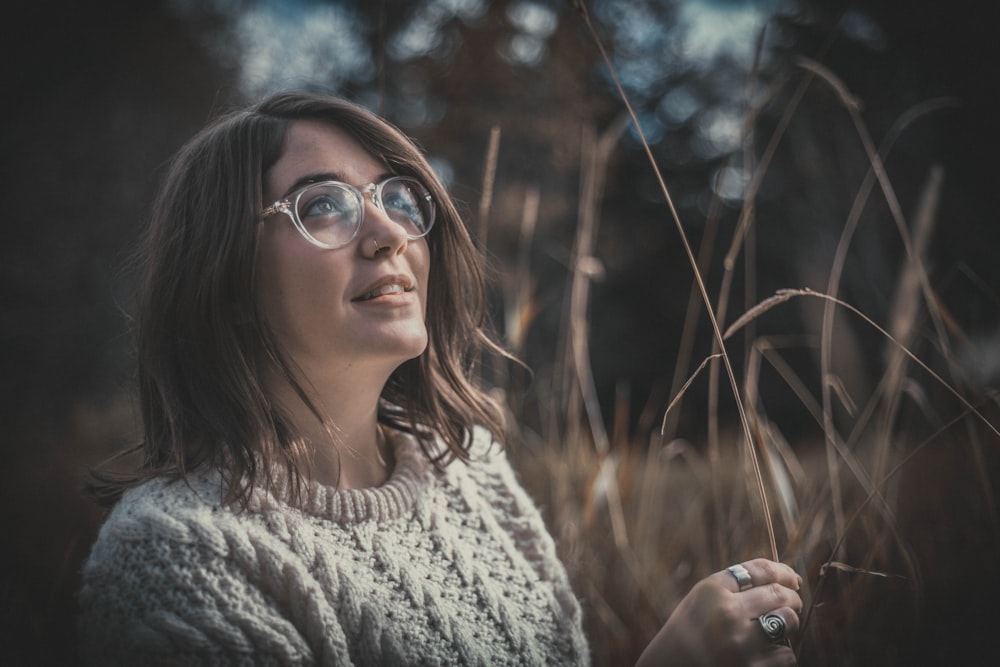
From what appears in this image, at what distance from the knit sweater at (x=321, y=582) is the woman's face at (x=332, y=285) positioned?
0.22m

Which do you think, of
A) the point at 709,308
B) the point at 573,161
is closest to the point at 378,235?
the point at 709,308

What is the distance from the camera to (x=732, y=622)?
0.87 metres

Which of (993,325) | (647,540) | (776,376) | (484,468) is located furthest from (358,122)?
(776,376)

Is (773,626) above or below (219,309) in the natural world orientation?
below

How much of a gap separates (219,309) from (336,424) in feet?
0.86

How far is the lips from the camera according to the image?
106 cm

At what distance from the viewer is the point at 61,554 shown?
6.42 feet

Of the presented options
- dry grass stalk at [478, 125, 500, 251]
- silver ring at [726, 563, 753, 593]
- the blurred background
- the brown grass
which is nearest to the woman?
silver ring at [726, 563, 753, 593]

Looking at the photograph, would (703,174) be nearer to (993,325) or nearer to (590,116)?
(590,116)

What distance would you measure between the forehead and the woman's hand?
32.0 inches

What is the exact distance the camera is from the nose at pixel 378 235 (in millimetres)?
1062

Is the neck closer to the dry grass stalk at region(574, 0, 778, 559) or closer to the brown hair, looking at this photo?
the brown hair

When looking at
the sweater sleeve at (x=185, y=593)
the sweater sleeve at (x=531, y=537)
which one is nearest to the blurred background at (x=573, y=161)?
the sweater sleeve at (x=531, y=537)

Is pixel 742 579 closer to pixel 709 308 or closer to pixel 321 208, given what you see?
pixel 709 308
